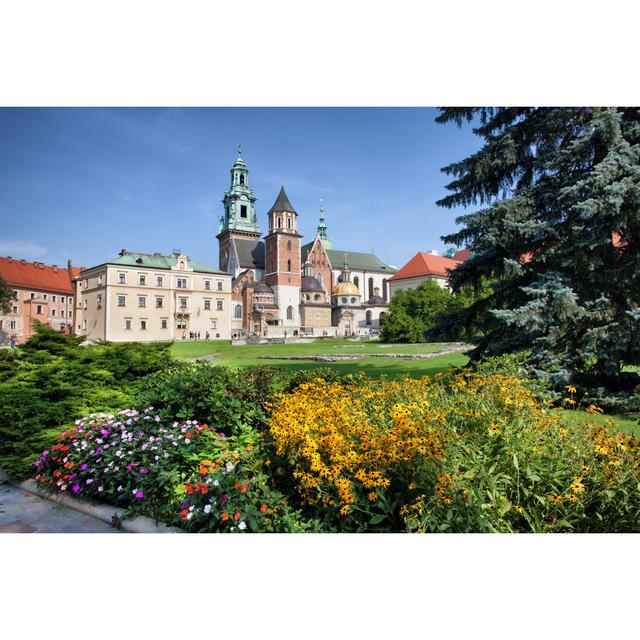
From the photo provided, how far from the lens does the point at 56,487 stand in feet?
11.2

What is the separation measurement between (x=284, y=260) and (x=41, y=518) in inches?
1845

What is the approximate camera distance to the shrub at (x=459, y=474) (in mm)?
→ 2471

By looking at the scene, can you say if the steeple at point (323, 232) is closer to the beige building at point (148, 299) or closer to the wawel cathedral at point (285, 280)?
the wawel cathedral at point (285, 280)

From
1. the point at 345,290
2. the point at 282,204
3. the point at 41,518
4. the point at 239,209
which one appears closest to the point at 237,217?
the point at 239,209

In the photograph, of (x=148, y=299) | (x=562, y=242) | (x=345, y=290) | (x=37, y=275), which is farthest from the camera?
(x=345, y=290)

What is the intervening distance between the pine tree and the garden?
194 cm

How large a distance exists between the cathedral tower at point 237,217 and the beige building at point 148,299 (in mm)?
39574

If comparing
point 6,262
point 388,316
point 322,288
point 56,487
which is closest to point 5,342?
point 6,262

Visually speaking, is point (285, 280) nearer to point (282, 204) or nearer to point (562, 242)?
point (282, 204)

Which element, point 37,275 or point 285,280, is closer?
point 37,275

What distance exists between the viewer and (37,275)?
694 centimetres

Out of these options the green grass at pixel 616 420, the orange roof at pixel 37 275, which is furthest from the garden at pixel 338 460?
the orange roof at pixel 37 275

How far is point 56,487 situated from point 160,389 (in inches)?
62.3

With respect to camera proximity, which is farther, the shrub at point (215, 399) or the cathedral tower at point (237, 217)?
the cathedral tower at point (237, 217)
